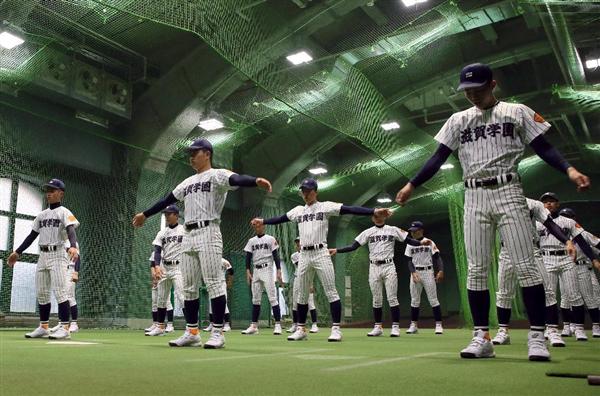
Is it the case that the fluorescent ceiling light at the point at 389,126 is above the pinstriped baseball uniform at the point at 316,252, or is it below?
above

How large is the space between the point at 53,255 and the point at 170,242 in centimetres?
311

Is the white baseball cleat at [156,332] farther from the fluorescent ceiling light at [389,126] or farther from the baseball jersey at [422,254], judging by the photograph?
the fluorescent ceiling light at [389,126]

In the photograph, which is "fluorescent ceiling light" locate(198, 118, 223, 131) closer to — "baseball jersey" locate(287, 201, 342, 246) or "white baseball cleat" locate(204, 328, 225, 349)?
"baseball jersey" locate(287, 201, 342, 246)

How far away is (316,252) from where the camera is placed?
924 cm

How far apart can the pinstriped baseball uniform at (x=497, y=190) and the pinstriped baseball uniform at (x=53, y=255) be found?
628 cm

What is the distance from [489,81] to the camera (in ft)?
16.9

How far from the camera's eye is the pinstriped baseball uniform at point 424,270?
45.5 ft

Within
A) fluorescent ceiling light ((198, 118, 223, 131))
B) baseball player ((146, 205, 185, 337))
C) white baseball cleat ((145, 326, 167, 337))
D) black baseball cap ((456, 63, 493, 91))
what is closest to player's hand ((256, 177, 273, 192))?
black baseball cap ((456, 63, 493, 91))

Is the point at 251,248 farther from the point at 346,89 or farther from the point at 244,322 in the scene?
the point at 244,322

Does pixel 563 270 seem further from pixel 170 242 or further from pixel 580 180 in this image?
pixel 170 242

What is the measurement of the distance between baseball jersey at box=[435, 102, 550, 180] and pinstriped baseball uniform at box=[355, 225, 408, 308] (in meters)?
6.97

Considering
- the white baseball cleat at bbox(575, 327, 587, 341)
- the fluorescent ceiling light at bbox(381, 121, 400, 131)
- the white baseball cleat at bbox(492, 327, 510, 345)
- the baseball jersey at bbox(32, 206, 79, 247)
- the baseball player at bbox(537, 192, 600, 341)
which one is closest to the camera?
the white baseball cleat at bbox(492, 327, 510, 345)

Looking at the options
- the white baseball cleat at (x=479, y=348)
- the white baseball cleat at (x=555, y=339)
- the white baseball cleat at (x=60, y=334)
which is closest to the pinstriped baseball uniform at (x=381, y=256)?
the white baseball cleat at (x=555, y=339)

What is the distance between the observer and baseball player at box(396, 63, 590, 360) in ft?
16.2
